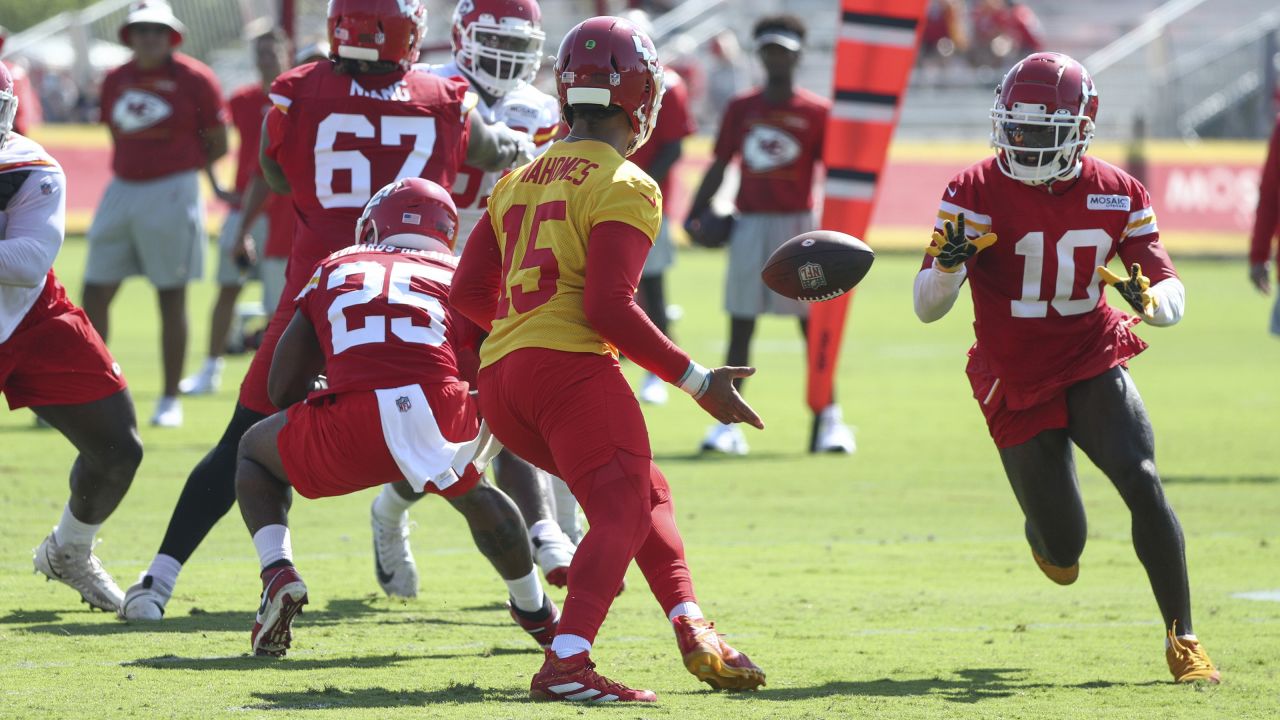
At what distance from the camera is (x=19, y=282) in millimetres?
5434

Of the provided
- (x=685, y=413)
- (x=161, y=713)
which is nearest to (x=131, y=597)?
(x=161, y=713)

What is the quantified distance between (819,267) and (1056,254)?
85 cm

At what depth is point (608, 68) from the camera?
15.8 ft

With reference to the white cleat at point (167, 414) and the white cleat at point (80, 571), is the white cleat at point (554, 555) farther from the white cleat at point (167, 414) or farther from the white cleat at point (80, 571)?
the white cleat at point (167, 414)

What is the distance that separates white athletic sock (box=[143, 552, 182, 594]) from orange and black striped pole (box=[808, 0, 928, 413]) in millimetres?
5574

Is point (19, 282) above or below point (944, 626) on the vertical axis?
above

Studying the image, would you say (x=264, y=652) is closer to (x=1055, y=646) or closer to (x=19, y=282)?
(x=19, y=282)

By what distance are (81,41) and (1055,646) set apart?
956 inches

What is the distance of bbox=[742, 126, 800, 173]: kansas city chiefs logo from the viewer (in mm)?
10984

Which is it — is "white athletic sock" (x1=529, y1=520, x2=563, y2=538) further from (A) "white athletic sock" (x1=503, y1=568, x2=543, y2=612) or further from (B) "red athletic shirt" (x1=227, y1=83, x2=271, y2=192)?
(B) "red athletic shirt" (x1=227, y1=83, x2=271, y2=192)

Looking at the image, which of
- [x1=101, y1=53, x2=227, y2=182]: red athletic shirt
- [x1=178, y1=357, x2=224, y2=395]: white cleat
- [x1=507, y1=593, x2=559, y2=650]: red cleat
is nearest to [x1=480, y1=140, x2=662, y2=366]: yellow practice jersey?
[x1=507, y1=593, x2=559, y2=650]: red cleat

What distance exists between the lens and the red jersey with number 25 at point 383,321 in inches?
203

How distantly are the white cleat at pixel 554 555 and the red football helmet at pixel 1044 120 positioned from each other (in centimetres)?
197

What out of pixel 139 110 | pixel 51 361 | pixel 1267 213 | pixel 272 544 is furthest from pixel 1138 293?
pixel 139 110
